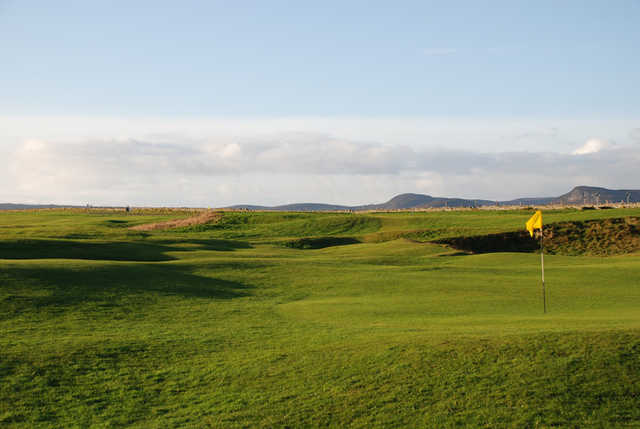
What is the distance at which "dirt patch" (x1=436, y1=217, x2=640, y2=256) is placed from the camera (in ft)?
194

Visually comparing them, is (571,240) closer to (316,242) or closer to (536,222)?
(316,242)

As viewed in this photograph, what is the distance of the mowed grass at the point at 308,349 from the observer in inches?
431

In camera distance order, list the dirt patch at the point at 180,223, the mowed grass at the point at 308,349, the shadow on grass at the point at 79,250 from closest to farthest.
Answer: the mowed grass at the point at 308,349 < the shadow on grass at the point at 79,250 < the dirt patch at the point at 180,223

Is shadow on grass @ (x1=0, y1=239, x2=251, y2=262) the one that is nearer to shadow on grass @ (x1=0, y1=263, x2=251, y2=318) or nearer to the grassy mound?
shadow on grass @ (x1=0, y1=263, x2=251, y2=318)

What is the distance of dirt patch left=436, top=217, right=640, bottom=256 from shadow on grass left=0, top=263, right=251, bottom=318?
35.9 m

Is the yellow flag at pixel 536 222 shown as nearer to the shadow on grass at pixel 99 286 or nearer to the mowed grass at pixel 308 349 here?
the mowed grass at pixel 308 349

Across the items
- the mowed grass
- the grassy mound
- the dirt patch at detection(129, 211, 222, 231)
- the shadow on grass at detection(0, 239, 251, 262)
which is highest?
the dirt patch at detection(129, 211, 222, 231)

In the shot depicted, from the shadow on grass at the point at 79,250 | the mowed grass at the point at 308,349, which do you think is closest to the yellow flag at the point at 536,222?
the mowed grass at the point at 308,349

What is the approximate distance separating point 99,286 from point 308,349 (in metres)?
12.7

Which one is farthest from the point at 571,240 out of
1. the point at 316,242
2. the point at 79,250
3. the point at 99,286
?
the point at 99,286

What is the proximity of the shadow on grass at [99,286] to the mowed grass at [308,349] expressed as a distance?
112 millimetres

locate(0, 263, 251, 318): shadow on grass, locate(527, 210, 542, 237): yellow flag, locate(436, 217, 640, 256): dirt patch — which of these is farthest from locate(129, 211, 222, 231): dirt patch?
locate(527, 210, 542, 237): yellow flag

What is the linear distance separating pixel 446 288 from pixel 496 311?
18.3 feet

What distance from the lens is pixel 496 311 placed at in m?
21.5
